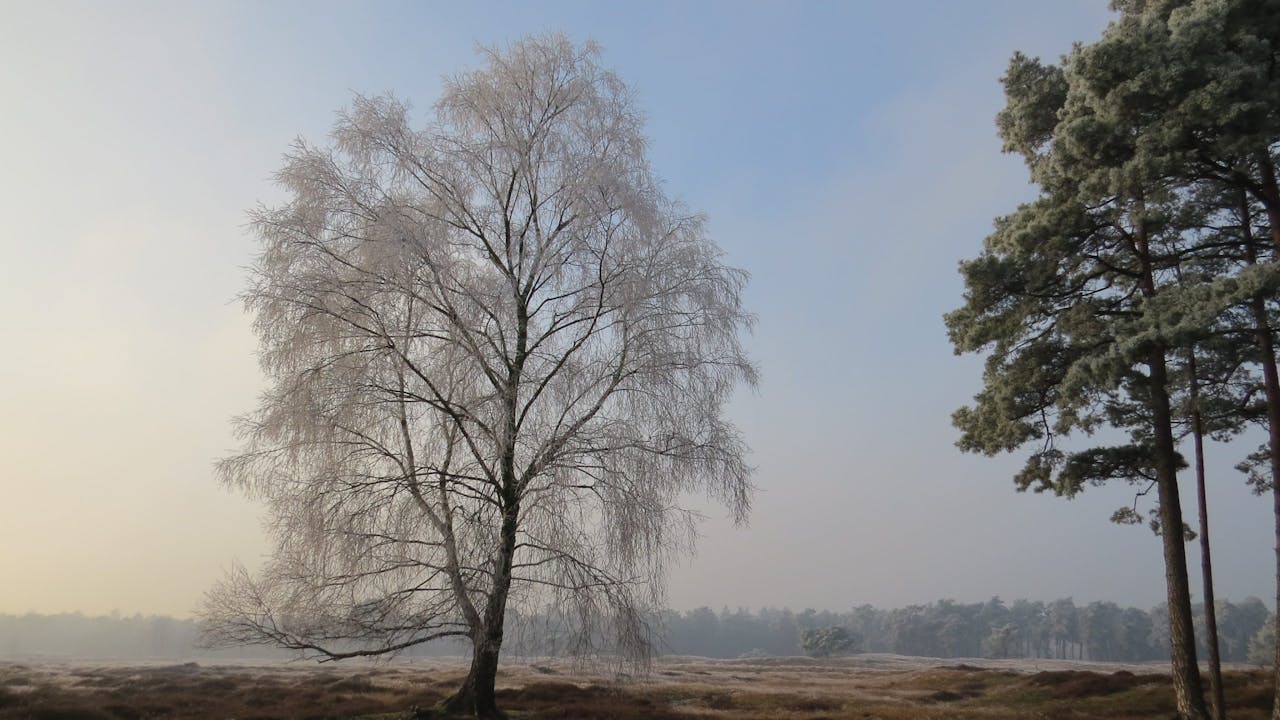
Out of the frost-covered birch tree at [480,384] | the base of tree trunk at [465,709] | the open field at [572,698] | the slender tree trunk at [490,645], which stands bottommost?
the open field at [572,698]

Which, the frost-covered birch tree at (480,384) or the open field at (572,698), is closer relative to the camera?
the frost-covered birch tree at (480,384)

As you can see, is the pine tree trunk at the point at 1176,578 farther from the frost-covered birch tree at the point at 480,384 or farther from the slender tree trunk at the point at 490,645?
the slender tree trunk at the point at 490,645

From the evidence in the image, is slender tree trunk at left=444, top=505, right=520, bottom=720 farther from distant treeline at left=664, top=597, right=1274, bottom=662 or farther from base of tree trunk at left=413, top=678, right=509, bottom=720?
distant treeline at left=664, top=597, right=1274, bottom=662

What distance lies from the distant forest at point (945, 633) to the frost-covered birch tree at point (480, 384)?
91.1 m

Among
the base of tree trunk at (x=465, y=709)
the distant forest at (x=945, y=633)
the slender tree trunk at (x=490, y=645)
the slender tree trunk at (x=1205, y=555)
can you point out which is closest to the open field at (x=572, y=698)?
the base of tree trunk at (x=465, y=709)

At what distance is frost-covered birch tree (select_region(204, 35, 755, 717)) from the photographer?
11.9 meters

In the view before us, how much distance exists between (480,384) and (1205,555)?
1731 centimetres

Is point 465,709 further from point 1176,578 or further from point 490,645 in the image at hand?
point 1176,578

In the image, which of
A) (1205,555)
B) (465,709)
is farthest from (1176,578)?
(465,709)

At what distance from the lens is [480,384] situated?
41.3ft

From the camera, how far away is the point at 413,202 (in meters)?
14.3

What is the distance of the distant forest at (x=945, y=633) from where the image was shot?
104 m

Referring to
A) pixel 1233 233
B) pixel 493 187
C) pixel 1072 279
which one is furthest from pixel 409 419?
pixel 1233 233


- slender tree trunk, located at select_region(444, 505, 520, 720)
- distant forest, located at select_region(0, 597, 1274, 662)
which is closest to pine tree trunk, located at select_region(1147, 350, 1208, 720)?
slender tree trunk, located at select_region(444, 505, 520, 720)
